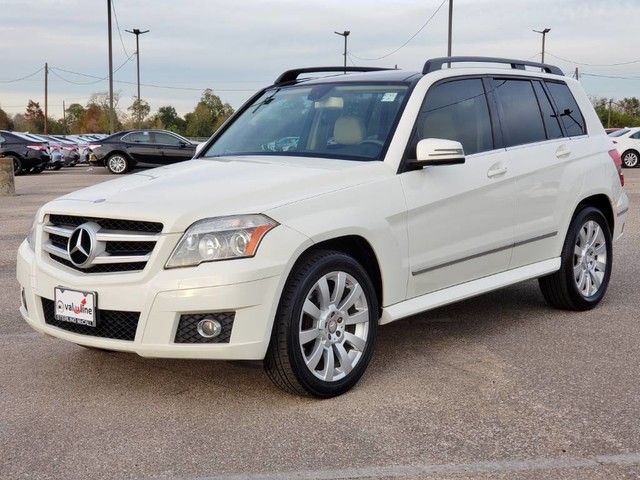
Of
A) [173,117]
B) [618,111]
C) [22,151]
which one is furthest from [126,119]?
[22,151]

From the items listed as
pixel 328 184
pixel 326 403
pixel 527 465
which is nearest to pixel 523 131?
pixel 328 184

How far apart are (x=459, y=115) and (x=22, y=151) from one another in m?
24.5

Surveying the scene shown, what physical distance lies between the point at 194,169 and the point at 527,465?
2.59 metres

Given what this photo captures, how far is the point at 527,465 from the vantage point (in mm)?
3641

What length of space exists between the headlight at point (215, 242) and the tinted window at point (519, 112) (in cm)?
241

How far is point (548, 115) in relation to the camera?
6.44m

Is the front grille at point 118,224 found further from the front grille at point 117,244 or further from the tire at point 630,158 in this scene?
the tire at point 630,158

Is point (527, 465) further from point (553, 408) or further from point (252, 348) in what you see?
point (252, 348)

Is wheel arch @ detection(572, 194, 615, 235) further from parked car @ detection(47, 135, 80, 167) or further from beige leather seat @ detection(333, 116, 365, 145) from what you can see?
parked car @ detection(47, 135, 80, 167)

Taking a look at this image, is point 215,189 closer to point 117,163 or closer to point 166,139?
point 166,139

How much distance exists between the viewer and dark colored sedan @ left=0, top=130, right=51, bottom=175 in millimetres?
27625

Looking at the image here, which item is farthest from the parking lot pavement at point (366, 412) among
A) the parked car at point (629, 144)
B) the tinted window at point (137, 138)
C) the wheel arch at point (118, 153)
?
the parked car at point (629, 144)

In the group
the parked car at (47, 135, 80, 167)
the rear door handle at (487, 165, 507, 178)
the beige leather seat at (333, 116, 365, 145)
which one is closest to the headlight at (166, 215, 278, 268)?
the beige leather seat at (333, 116, 365, 145)

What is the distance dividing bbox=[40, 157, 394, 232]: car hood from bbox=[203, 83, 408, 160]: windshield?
24 centimetres
